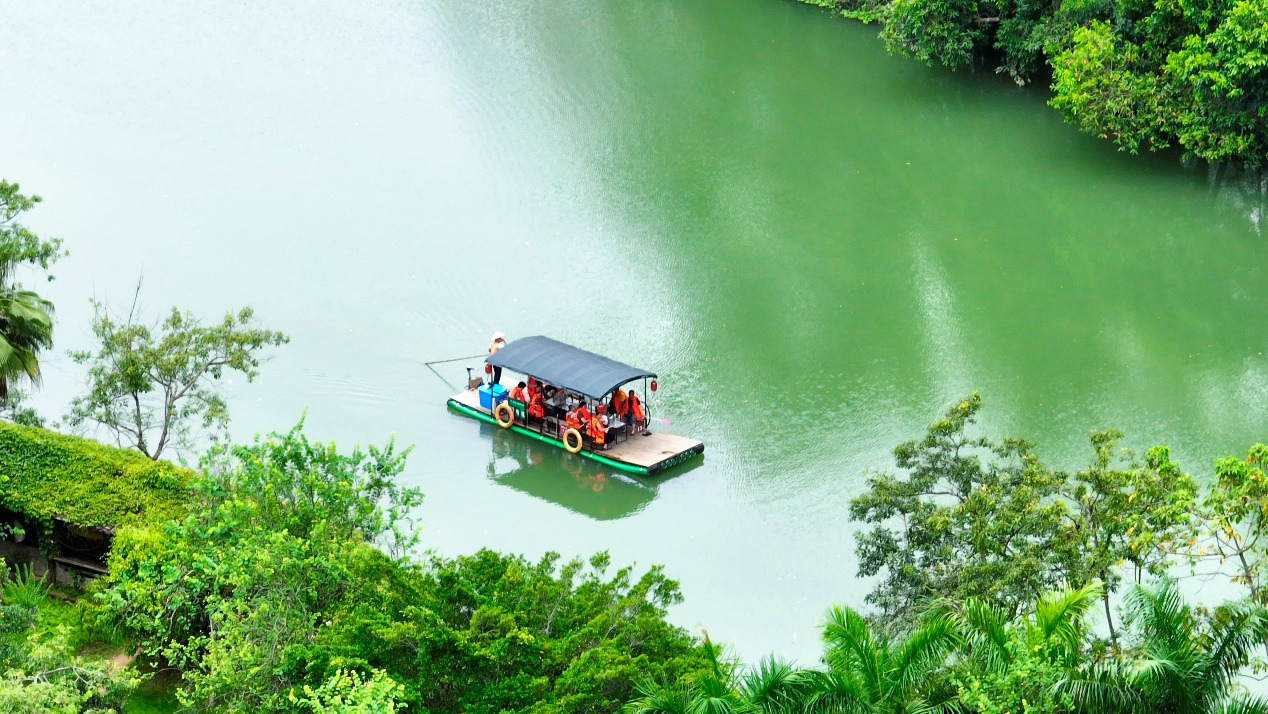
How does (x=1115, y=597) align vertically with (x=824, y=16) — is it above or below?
below

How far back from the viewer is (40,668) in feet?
41.1

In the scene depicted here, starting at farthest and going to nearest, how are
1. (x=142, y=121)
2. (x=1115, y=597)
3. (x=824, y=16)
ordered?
(x=824, y=16), (x=142, y=121), (x=1115, y=597)

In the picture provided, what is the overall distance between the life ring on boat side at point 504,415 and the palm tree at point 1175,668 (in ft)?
40.4

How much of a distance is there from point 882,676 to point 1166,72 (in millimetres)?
20461

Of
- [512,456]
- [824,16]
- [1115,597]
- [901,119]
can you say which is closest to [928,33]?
[901,119]

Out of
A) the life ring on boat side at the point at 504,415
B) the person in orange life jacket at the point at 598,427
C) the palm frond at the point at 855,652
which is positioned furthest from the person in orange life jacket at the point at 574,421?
the palm frond at the point at 855,652

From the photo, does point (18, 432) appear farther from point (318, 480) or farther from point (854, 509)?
point (854, 509)

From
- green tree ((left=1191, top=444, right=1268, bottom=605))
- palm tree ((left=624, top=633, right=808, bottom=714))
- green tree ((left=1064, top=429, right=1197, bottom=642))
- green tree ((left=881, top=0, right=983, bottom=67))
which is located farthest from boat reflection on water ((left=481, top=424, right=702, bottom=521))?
green tree ((left=881, top=0, right=983, bottom=67))

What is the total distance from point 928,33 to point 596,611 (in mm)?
22139

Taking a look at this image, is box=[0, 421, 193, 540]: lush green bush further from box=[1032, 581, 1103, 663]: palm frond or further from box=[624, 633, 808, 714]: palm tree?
box=[1032, 581, 1103, 663]: palm frond

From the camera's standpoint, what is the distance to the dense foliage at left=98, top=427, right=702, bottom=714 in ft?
40.4

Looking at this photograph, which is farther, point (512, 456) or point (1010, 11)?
point (1010, 11)

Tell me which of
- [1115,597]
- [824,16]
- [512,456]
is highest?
[824,16]

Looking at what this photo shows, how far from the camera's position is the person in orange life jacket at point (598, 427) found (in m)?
21.0
